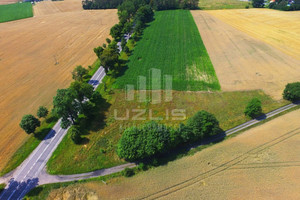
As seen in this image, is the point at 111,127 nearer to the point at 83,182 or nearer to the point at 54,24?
the point at 83,182

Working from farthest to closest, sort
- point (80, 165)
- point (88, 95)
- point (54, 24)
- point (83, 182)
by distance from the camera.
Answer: point (54, 24) → point (88, 95) → point (80, 165) → point (83, 182)

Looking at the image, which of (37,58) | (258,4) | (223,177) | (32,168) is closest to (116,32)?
(37,58)

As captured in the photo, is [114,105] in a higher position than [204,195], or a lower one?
higher

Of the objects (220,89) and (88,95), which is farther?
(220,89)

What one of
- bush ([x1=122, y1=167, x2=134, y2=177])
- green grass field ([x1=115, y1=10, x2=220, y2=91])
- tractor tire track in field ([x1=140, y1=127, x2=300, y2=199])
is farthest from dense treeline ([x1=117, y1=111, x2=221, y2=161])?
green grass field ([x1=115, y1=10, x2=220, y2=91])

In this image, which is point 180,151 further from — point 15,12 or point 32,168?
point 15,12

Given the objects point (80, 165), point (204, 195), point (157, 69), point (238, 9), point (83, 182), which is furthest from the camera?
point (238, 9)

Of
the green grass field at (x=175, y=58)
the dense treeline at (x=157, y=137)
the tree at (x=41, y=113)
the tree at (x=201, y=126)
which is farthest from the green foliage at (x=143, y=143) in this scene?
the tree at (x=41, y=113)

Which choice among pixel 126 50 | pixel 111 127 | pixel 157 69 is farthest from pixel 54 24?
pixel 111 127
